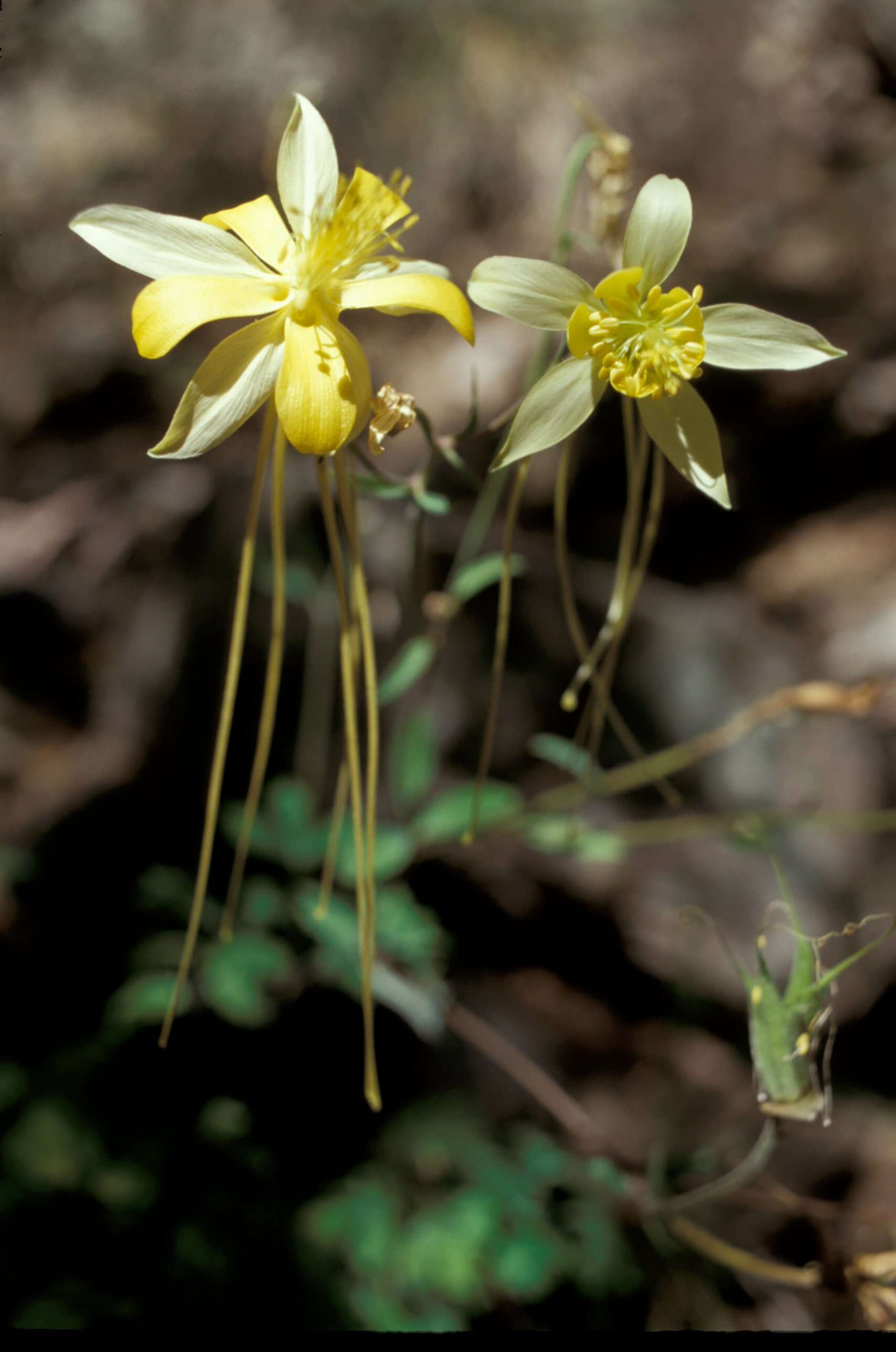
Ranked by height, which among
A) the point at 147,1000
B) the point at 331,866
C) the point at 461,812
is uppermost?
the point at 461,812

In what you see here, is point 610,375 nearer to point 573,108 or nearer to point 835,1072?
point 835,1072

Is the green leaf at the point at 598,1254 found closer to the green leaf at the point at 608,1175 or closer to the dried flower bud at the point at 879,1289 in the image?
the green leaf at the point at 608,1175

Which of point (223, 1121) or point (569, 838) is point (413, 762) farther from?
point (223, 1121)

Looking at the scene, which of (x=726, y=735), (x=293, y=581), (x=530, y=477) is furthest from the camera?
(x=530, y=477)

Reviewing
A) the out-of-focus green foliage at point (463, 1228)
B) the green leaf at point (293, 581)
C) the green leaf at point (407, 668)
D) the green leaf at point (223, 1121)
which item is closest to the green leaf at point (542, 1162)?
the out-of-focus green foliage at point (463, 1228)

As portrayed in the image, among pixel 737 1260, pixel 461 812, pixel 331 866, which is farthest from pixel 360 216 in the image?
pixel 737 1260

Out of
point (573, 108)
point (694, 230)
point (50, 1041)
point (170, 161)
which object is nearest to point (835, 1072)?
point (50, 1041)
